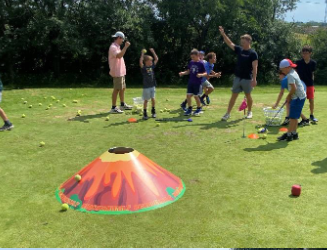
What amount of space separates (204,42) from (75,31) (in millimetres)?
8148

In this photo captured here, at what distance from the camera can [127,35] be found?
20688 millimetres

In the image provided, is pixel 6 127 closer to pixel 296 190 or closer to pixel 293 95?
pixel 293 95

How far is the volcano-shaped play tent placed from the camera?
172 inches

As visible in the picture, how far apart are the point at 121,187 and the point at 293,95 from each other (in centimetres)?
442

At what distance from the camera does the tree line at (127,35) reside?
19922 millimetres

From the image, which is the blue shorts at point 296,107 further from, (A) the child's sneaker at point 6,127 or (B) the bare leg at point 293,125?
(A) the child's sneaker at point 6,127

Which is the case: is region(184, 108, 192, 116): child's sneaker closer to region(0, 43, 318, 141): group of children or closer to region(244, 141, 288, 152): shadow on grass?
region(0, 43, 318, 141): group of children

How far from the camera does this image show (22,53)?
21875 mm

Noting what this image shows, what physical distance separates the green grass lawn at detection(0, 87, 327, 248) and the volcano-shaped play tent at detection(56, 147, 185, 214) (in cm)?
16

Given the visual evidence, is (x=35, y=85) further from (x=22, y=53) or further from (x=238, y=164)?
(x=238, y=164)

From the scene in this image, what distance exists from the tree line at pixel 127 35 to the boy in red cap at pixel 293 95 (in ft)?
47.8

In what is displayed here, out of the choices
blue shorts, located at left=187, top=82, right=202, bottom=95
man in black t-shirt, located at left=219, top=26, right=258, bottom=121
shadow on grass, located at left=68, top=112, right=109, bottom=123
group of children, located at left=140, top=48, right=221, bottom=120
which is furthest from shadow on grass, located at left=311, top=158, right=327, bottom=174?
shadow on grass, located at left=68, top=112, right=109, bottom=123

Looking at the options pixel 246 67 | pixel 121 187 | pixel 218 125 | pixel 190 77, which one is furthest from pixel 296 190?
pixel 190 77

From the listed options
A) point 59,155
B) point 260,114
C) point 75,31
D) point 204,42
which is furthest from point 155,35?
point 59,155
